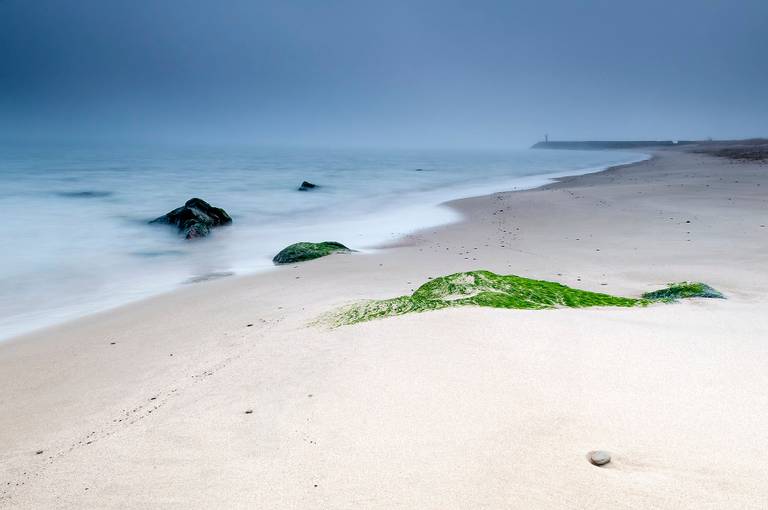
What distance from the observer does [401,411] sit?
3199mm

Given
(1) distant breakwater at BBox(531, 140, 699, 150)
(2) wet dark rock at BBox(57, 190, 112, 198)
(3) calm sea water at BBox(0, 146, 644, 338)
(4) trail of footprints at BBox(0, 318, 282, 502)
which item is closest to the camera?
(4) trail of footprints at BBox(0, 318, 282, 502)

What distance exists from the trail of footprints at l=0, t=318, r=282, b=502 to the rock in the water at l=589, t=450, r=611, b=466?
3.02 meters

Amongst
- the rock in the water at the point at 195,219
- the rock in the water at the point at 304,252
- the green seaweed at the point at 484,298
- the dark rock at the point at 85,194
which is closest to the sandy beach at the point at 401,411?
the green seaweed at the point at 484,298

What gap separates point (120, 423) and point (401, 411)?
215cm

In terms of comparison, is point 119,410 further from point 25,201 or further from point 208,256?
point 25,201

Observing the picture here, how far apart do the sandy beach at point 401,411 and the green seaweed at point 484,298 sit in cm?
33

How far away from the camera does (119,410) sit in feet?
13.4

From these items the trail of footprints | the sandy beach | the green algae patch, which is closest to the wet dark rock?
the sandy beach

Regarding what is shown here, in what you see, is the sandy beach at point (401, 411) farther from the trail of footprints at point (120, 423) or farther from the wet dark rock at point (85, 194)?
the wet dark rock at point (85, 194)

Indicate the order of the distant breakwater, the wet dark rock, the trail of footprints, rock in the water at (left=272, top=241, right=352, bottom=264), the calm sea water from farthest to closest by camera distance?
the distant breakwater → the wet dark rock → rock in the water at (left=272, top=241, right=352, bottom=264) → the calm sea water → the trail of footprints

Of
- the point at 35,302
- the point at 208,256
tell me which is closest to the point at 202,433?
the point at 35,302

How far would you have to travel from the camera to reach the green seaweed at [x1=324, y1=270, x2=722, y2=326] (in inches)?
203

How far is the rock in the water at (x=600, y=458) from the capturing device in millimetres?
2561

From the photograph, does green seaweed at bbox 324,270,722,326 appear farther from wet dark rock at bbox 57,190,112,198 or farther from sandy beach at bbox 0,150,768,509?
wet dark rock at bbox 57,190,112,198
